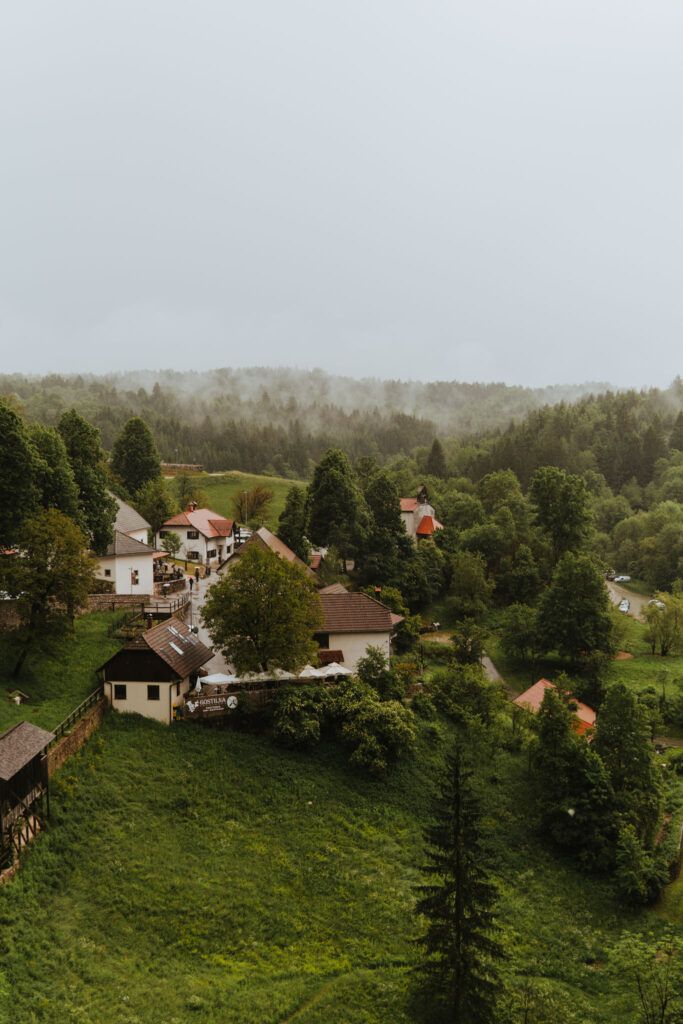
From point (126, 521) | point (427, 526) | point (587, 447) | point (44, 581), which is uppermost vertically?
point (587, 447)

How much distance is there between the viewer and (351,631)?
39.0 meters

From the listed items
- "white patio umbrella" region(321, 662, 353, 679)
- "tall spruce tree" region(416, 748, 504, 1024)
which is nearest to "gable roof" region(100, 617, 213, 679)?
"white patio umbrella" region(321, 662, 353, 679)

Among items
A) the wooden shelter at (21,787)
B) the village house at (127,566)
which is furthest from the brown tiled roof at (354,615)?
the wooden shelter at (21,787)

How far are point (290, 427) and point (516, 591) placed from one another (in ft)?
431

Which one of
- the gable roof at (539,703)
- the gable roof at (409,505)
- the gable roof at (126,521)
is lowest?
the gable roof at (539,703)

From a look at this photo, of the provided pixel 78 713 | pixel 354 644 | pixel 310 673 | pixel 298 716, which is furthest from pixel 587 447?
pixel 78 713

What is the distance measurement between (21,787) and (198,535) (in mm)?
48100

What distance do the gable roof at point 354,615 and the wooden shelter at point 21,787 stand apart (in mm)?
19294

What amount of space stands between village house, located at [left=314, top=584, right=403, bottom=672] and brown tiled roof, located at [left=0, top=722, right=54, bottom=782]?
1892 cm

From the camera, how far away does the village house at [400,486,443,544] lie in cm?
7188

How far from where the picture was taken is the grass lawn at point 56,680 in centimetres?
2602

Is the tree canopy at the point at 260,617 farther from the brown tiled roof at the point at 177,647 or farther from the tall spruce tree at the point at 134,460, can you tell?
the tall spruce tree at the point at 134,460

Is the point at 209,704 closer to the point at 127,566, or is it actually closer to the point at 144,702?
the point at 144,702

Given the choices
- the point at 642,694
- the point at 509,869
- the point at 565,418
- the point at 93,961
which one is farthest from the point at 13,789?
the point at 565,418
